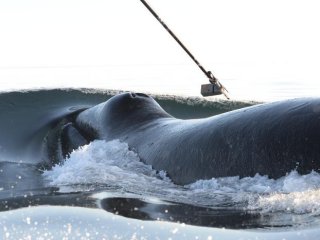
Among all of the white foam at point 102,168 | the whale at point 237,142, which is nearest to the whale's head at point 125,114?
the whale at point 237,142

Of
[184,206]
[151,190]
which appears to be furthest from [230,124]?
[184,206]

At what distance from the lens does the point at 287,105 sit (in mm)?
7750

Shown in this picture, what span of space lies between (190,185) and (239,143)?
786mm

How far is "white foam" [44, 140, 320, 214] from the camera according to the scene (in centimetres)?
604

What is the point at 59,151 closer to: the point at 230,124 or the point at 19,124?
the point at 19,124

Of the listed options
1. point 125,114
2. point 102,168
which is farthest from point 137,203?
point 125,114

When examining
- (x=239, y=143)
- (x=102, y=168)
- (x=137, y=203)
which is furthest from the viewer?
(x=102, y=168)

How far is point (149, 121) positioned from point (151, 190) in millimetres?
3414

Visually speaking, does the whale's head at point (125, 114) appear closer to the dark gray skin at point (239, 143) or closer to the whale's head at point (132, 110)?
the whale's head at point (132, 110)

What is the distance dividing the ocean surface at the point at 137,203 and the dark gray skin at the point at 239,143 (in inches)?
5.8

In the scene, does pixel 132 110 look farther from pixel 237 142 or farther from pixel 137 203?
pixel 137 203

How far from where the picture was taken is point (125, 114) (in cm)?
1138

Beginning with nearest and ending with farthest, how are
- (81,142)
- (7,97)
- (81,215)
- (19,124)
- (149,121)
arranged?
(81,215), (149,121), (81,142), (19,124), (7,97)

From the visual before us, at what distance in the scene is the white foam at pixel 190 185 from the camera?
6.04 m
